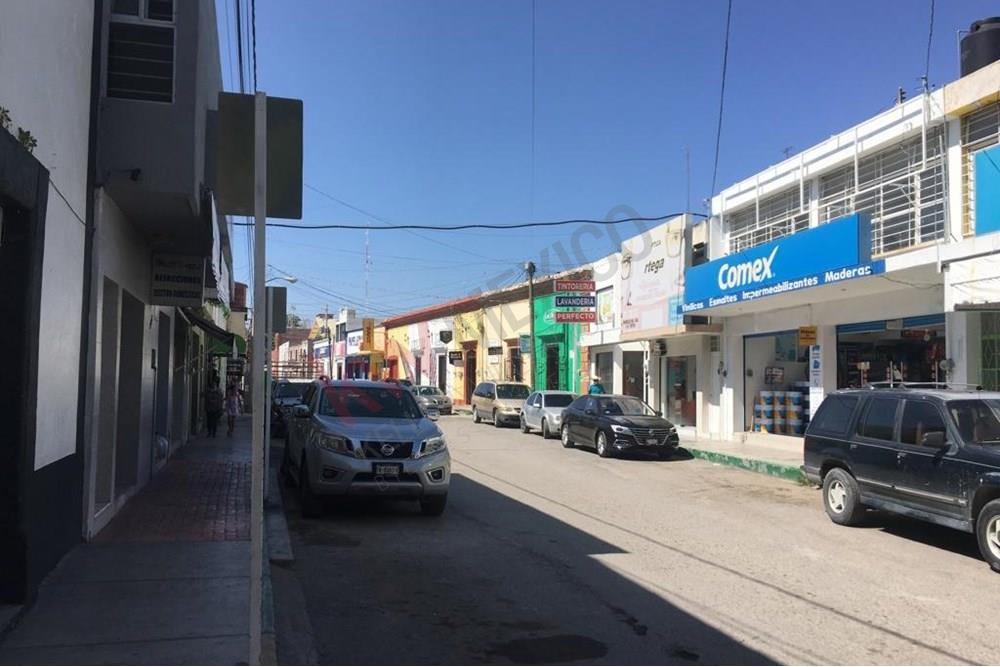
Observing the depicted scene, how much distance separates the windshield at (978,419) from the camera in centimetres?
829

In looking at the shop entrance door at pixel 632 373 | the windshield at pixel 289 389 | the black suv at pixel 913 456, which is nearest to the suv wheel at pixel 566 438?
the shop entrance door at pixel 632 373

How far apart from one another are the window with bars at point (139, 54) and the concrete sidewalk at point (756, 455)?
38.6 feet

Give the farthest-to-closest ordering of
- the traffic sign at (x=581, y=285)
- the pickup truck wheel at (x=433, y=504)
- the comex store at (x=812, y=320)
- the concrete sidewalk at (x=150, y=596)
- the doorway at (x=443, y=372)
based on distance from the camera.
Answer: the doorway at (x=443, y=372) → the traffic sign at (x=581, y=285) → the comex store at (x=812, y=320) → the pickup truck wheel at (x=433, y=504) → the concrete sidewalk at (x=150, y=596)

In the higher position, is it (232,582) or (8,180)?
(8,180)

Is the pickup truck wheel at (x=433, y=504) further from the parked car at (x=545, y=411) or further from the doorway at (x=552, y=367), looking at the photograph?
the doorway at (x=552, y=367)

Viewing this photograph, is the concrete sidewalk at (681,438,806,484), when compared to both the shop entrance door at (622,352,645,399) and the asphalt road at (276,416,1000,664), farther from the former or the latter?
the shop entrance door at (622,352,645,399)

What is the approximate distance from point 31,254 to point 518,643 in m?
4.26

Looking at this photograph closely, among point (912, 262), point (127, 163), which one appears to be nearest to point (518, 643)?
point (127, 163)

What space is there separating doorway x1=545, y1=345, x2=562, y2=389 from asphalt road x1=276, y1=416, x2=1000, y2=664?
68.1 feet

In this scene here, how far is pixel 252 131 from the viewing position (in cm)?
414

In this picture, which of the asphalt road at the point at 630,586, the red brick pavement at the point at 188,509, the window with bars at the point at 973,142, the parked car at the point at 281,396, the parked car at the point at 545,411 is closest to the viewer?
the asphalt road at the point at 630,586

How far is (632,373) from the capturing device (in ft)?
88.1

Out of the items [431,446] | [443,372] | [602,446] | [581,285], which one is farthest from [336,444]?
[443,372]

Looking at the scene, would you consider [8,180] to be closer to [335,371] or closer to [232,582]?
[232,582]
